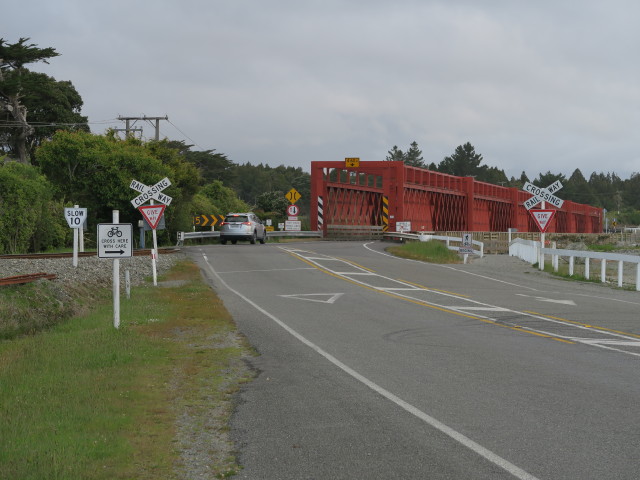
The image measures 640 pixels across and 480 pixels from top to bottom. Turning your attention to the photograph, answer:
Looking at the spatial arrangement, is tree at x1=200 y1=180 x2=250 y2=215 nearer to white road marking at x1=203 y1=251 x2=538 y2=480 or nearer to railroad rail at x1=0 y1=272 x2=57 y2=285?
railroad rail at x1=0 y1=272 x2=57 y2=285

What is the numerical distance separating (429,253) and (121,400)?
31451 millimetres

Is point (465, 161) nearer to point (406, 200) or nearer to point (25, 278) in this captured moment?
point (406, 200)

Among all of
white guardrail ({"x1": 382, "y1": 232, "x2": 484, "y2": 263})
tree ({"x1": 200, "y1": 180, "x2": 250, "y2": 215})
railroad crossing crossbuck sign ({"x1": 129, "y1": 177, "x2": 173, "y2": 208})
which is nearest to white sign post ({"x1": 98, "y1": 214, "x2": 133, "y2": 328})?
railroad crossing crossbuck sign ({"x1": 129, "y1": 177, "x2": 173, "y2": 208})

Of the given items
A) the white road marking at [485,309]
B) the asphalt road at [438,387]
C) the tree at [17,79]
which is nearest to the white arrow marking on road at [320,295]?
the asphalt road at [438,387]

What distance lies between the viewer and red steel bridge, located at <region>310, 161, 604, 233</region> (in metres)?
53.4

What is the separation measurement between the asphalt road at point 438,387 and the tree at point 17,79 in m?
38.9

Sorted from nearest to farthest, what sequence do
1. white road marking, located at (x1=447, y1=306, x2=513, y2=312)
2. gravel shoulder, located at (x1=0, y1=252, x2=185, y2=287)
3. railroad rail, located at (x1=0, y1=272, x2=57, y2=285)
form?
white road marking, located at (x1=447, y1=306, x2=513, y2=312)
railroad rail, located at (x1=0, y1=272, x2=57, y2=285)
gravel shoulder, located at (x1=0, y1=252, x2=185, y2=287)

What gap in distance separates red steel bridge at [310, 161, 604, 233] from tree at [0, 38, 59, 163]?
2169 centimetres

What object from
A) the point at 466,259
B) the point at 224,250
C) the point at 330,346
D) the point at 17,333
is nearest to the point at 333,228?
the point at 224,250

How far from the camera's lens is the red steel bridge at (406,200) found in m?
53.4

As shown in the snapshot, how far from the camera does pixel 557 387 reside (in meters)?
9.30

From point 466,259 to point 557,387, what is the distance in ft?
88.0

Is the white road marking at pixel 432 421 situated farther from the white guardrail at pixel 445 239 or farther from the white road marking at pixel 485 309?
the white guardrail at pixel 445 239

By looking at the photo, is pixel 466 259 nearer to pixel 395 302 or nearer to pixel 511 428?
pixel 395 302
